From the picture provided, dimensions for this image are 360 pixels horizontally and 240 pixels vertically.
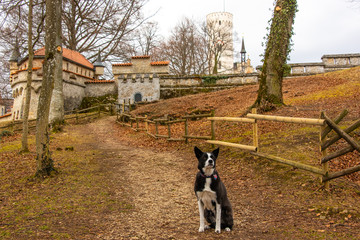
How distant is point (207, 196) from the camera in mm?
4109

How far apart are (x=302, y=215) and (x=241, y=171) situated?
2785 millimetres

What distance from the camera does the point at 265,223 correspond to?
15.1 ft

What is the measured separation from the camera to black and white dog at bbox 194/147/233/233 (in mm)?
4031

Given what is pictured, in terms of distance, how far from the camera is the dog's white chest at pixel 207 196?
4.05 m

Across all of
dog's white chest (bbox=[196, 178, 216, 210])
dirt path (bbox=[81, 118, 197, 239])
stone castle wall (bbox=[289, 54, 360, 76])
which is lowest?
dirt path (bbox=[81, 118, 197, 239])

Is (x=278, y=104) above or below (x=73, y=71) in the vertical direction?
below

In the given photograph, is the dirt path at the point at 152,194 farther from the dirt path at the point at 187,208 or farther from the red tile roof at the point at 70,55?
the red tile roof at the point at 70,55

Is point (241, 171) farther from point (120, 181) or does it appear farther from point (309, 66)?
point (309, 66)

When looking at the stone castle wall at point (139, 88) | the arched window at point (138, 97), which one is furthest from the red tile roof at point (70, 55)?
the arched window at point (138, 97)

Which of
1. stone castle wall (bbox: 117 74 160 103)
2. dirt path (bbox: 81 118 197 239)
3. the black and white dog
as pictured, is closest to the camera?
the black and white dog

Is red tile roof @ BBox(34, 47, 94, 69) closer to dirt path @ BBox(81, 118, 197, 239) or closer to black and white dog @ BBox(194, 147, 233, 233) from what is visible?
dirt path @ BBox(81, 118, 197, 239)

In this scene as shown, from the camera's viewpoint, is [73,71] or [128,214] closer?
[128,214]

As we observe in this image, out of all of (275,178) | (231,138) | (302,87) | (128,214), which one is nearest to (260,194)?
(275,178)

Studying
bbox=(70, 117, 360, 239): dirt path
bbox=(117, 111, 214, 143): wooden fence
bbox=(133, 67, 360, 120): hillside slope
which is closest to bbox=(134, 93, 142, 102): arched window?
bbox=(117, 111, 214, 143): wooden fence
